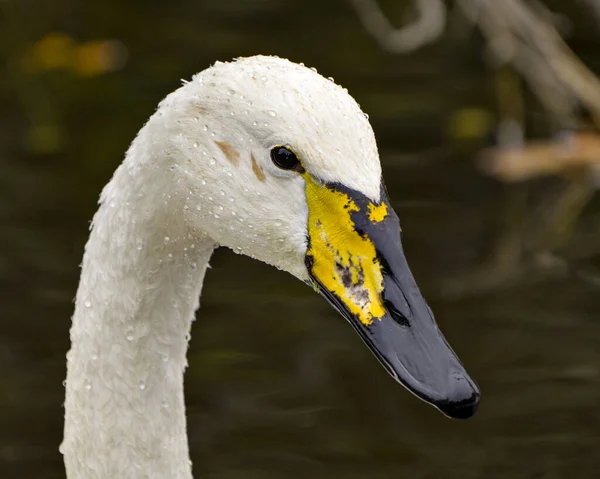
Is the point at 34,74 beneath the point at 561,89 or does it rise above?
above

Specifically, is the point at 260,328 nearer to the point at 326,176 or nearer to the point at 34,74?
the point at 326,176

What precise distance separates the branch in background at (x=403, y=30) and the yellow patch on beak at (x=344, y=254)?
5.63 metres

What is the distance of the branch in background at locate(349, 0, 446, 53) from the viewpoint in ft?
31.0

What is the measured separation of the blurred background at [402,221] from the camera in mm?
5887

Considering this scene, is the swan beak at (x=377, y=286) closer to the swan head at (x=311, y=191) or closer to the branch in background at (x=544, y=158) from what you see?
the swan head at (x=311, y=191)

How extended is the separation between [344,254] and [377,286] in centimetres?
13

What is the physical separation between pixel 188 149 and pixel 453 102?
234 inches

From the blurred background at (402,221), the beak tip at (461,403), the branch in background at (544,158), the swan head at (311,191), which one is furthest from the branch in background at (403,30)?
the beak tip at (461,403)

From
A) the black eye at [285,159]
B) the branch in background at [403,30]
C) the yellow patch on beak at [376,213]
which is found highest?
the branch in background at [403,30]

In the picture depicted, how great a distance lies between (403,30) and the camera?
984cm

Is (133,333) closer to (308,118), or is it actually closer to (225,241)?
(225,241)

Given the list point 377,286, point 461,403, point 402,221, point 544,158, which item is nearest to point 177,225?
point 377,286

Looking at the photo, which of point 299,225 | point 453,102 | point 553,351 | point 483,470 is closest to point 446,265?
point 553,351

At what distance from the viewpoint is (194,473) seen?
5672mm
